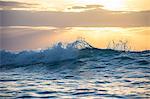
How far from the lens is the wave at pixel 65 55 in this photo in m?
14.7

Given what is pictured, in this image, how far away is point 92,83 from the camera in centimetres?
963

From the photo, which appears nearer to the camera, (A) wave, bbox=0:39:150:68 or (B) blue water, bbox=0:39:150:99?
(B) blue water, bbox=0:39:150:99

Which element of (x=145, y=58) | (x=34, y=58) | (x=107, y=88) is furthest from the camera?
(x=34, y=58)

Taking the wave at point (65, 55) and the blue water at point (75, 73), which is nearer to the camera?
the blue water at point (75, 73)

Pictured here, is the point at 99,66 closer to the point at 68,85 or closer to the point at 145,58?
the point at 145,58

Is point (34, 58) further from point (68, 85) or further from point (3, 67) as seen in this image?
point (68, 85)

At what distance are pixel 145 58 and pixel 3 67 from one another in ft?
17.5

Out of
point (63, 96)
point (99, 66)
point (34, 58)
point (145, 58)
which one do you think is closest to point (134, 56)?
point (145, 58)

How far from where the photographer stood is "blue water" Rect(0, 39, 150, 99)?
848 centimetres

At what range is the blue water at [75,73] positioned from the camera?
8.48 m

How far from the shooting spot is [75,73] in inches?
462

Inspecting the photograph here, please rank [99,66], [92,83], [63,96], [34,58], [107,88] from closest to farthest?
[63,96], [107,88], [92,83], [99,66], [34,58]

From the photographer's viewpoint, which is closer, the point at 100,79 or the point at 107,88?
the point at 107,88

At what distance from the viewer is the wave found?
580 inches
